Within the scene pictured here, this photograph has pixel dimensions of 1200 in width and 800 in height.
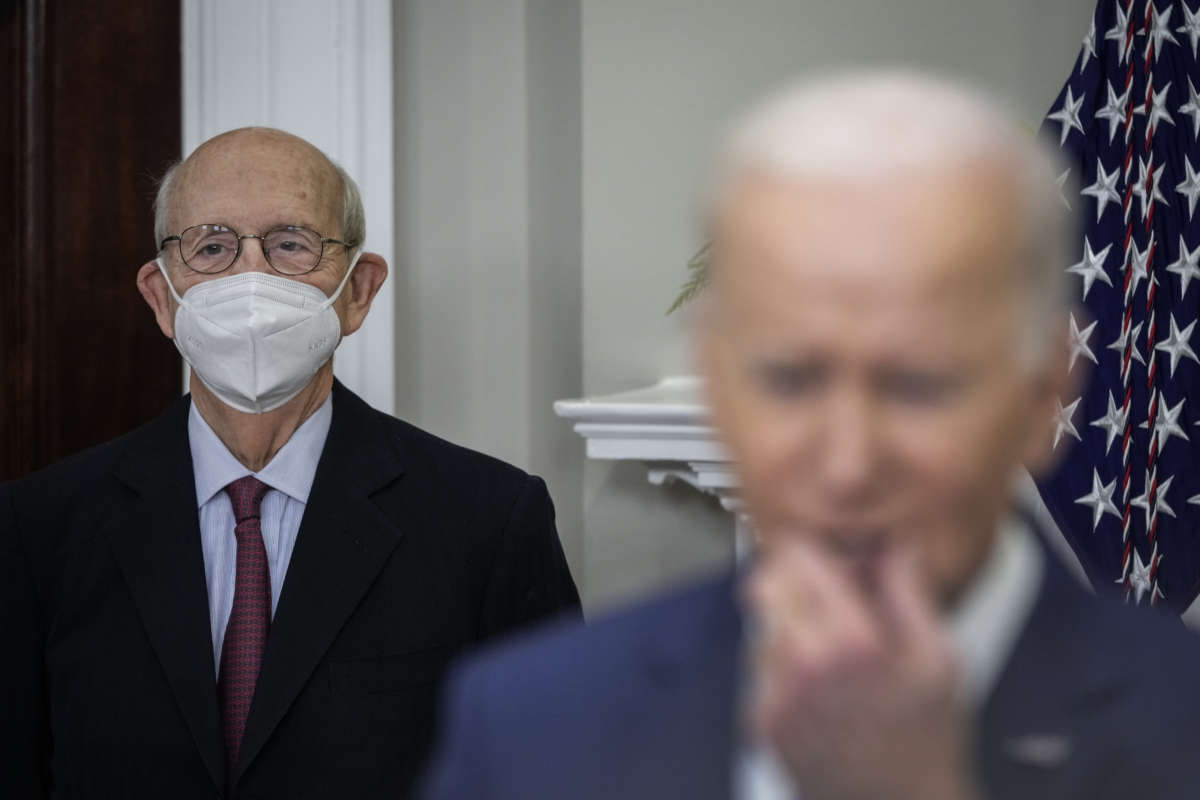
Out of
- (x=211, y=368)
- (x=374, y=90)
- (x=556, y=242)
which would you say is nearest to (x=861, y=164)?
(x=211, y=368)

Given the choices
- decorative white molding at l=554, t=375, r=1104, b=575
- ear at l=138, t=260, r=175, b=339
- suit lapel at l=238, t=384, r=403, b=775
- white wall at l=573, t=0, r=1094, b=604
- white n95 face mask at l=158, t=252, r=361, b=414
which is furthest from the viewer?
white wall at l=573, t=0, r=1094, b=604

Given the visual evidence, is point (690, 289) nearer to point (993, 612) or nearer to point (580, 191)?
point (580, 191)

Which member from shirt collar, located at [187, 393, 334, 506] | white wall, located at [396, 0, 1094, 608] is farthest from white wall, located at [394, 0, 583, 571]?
shirt collar, located at [187, 393, 334, 506]

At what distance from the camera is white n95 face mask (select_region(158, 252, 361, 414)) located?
1580 millimetres

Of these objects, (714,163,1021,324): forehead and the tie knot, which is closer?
(714,163,1021,324): forehead

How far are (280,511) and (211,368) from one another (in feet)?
0.61

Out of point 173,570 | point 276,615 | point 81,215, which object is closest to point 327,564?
point 276,615

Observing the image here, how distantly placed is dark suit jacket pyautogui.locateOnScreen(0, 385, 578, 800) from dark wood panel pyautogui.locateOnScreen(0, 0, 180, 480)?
2.61ft

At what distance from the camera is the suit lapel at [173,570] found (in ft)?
4.87

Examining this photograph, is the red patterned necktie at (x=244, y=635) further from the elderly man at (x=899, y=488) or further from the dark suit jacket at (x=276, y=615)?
the elderly man at (x=899, y=488)

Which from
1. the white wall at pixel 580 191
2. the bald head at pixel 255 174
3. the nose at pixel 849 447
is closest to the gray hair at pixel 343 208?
the bald head at pixel 255 174

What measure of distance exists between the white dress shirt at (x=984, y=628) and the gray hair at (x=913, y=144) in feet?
0.26

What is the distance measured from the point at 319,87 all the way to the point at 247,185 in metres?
1.05

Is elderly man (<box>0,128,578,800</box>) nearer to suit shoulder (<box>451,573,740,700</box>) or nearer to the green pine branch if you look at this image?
the green pine branch
